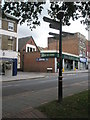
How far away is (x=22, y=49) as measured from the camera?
138 ft

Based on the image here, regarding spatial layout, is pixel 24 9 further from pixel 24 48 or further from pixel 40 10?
pixel 24 48

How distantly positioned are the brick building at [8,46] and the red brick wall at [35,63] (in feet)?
36.5

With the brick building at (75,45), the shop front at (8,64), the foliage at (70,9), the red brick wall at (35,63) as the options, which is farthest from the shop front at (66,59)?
the foliage at (70,9)

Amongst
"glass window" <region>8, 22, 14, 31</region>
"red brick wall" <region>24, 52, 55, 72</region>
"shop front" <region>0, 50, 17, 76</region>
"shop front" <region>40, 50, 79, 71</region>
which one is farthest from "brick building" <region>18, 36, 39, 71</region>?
"glass window" <region>8, 22, 14, 31</region>

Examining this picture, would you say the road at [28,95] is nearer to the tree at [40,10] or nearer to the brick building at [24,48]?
the tree at [40,10]

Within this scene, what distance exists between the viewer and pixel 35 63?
1420 inches

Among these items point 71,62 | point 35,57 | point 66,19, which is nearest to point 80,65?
point 71,62

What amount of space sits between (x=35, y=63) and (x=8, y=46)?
13.0m

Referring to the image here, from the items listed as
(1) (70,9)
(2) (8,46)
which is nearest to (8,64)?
(2) (8,46)

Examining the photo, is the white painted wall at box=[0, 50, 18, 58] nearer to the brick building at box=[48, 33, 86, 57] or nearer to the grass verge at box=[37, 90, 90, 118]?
the grass verge at box=[37, 90, 90, 118]

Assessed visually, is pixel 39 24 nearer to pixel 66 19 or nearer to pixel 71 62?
pixel 66 19

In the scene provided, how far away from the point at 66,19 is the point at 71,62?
3662cm

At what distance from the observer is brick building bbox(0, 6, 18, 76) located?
22828 mm

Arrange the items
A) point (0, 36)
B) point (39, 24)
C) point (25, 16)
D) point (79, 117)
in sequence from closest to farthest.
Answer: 1. point (79, 117)
2. point (25, 16)
3. point (39, 24)
4. point (0, 36)
